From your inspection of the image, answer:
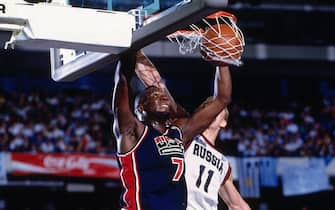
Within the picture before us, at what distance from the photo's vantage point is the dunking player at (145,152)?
13.8 ft

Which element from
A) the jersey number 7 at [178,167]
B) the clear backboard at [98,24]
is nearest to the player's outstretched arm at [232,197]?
the jersey number 7 at [178,167]

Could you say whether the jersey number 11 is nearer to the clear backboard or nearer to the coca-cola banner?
the clear backboard

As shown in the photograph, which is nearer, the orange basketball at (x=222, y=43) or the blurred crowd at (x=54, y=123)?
the orange basketball at (x=222, y=43)

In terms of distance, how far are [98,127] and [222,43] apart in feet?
38.0

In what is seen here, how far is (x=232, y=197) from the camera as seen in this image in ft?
18.2

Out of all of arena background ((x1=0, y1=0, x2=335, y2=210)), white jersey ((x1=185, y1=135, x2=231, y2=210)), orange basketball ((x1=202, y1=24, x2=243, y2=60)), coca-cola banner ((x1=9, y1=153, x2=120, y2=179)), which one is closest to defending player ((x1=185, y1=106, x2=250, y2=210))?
white jersey ((x1=185, y1=135, x2=231, y2=210))

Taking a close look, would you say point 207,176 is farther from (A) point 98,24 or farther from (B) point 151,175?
(A) point 98,24

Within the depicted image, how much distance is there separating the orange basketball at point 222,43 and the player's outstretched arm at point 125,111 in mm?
493

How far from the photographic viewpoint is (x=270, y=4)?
19.5 m

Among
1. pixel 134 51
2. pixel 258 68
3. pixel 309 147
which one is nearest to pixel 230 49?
pixel 134 51

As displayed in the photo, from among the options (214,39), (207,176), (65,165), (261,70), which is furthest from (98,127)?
(214,39)

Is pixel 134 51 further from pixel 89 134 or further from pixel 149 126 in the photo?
pixel 89 134

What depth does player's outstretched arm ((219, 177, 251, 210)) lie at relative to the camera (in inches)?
218

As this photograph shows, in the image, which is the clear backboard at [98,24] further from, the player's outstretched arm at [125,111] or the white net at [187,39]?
the white net at [187,39]
